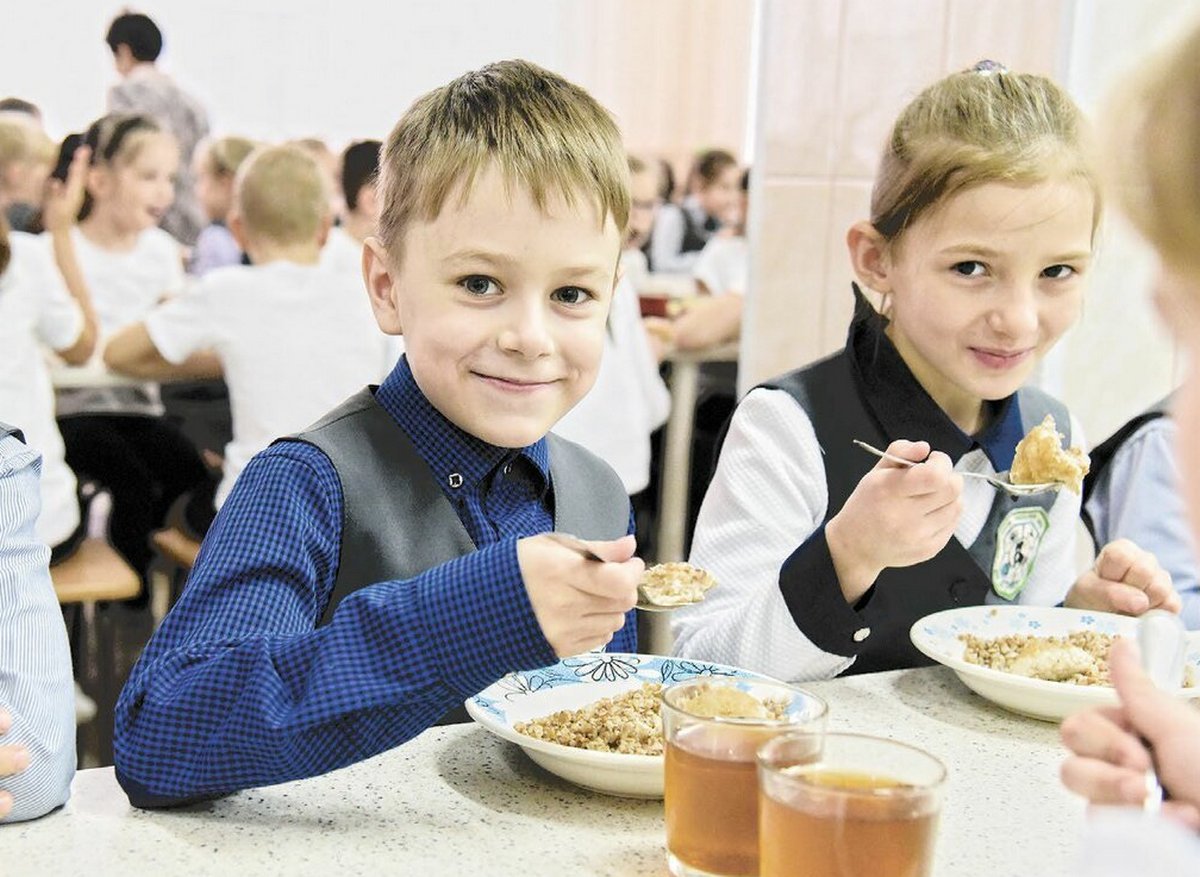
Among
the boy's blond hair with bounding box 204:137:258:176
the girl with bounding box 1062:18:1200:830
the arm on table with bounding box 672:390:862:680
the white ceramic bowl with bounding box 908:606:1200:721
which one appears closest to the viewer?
the girl with bounding box 1062:18:1200:830

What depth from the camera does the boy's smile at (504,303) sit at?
1.18 meters

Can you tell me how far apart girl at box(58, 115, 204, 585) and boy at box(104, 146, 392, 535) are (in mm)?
71

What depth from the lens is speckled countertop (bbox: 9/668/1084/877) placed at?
2.85ft

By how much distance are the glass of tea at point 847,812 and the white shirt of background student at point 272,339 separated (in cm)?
236

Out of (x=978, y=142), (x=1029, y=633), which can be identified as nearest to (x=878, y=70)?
(x=978, y=142)

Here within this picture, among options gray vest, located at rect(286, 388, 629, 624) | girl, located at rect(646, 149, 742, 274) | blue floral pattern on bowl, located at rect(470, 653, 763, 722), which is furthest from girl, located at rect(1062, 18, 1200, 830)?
girl, located at rect(646, 149, 742, 274)

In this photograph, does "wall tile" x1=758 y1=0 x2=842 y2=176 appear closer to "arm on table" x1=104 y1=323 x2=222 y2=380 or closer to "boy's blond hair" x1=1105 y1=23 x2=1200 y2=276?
"arm on table" x1=104 y1=323 x2=222 y2=380

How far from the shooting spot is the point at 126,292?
2.97 meters

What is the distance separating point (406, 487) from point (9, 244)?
189 cm

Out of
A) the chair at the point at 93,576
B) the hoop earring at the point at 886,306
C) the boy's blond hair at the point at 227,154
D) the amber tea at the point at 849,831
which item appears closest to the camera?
the amber tea at the point at 849,831

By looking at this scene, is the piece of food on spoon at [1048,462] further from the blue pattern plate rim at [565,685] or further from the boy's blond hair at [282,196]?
the boy's blond hair at [282,196]

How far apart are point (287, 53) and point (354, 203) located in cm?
36

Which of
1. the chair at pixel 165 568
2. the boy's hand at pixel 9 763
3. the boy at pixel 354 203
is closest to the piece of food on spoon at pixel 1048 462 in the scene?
the boy's hand at pixel 9 763

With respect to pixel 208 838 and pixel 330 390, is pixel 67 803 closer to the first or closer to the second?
pixel 208 838
